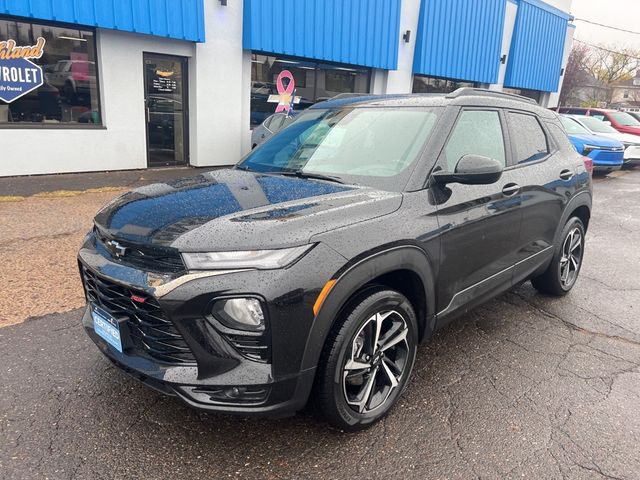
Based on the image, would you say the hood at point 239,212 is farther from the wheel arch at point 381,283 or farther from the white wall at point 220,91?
the white wall at point 220,91

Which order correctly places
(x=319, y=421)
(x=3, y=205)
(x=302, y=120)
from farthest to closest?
1. (x=3, y=205)
2. (x=302, y=120)
3. (x=319, y=421)

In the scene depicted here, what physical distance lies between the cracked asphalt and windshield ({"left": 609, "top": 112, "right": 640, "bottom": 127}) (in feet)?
49.9

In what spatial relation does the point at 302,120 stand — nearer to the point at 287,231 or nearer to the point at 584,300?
the point at 287,231

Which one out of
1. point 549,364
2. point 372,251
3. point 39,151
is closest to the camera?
point 372,251

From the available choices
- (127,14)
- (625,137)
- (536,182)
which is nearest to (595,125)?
(625,137)

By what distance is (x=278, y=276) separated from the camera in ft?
6.89

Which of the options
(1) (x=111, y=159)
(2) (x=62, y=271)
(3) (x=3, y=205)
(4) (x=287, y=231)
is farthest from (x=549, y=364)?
(1) (x=111, y=159)

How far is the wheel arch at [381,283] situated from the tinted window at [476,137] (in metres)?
0.73

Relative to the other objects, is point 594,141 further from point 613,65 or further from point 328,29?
point 613,65

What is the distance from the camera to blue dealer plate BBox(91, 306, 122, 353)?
2.38 metres

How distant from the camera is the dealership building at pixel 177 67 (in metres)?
8.59

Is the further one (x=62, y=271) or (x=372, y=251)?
(x=62, y=271)

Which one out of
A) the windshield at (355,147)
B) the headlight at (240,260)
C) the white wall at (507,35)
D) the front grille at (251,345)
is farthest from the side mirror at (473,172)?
the white wall at (507,35)

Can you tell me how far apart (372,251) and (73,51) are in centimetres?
884
